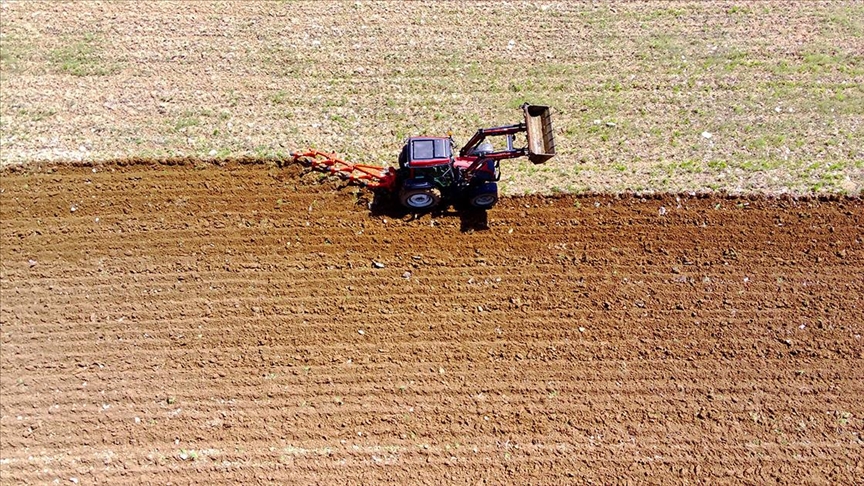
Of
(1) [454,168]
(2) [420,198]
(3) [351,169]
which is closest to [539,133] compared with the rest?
(1) [454,168]

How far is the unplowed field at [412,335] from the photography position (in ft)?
24.1

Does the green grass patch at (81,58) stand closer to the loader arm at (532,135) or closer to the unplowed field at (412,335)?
the unplowed field at (412,335)

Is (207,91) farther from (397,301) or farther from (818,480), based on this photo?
(818,480)

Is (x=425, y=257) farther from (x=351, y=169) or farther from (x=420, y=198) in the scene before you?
(x=351, y=169)

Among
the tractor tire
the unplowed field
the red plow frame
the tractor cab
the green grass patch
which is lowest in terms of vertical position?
the unplowed field

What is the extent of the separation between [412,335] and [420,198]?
2.09 meters

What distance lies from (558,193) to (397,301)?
3162 millimetres

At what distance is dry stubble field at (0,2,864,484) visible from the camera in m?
7.43

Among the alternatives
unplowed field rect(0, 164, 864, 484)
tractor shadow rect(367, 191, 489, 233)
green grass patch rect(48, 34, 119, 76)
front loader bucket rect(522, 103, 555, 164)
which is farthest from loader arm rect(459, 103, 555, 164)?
green grass patch rect(48, 34, 119, 76)

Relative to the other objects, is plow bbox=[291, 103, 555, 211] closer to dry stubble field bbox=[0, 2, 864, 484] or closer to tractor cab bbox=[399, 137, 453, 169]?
tractor cab bbox=[399, 137, 453, 169]

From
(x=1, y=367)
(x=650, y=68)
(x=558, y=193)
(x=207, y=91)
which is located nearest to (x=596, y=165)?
(x=558, y=193)

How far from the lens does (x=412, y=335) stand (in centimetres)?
812

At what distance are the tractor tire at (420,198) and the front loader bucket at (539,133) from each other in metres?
1.56

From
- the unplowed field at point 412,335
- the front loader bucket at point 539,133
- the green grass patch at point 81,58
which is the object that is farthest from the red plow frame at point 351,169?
the green grass patch at point 81,58
